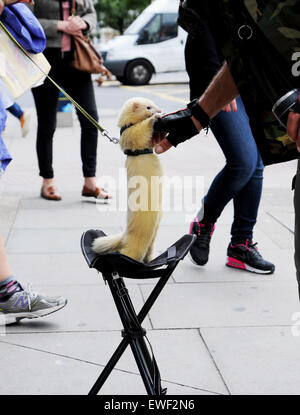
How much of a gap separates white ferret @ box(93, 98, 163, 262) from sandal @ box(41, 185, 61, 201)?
301 cm

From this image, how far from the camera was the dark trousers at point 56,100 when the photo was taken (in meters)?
5.85

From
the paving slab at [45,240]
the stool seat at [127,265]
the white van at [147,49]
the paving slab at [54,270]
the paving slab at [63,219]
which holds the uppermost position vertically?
the stool seat at [127,265]

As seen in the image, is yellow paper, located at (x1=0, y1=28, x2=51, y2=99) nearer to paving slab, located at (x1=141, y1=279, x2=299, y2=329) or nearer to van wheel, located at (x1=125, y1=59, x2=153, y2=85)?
paving slab, located at (x1=141, y1=279, x2=299, y2=329)

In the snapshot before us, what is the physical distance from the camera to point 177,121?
2418mm

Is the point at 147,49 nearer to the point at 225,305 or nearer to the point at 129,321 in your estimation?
the point at 225,305

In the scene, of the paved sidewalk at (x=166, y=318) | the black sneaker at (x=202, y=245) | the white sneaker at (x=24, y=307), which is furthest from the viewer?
the black sneaker at (x=202, y=245)

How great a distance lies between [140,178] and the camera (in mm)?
3029

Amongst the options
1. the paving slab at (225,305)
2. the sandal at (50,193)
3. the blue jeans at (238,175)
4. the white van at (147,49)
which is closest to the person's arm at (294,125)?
the paving slab at (225,305)

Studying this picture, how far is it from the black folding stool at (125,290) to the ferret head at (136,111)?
3.04 feet

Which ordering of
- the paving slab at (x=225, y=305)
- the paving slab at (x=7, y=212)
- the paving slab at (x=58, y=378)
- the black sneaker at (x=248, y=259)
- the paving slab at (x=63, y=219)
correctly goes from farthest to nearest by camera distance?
the paving slab at (x=63, y=219), the paving slab at (x=7, y=212), the black sneaker at (x=248, y=259), the paving slab at (x=225, y=305), the paving slab at (x=58, y=378)

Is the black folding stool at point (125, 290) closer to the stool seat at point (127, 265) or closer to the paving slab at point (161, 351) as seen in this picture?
the stool seat at point (127, 265)

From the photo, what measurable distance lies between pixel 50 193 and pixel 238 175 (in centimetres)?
263
